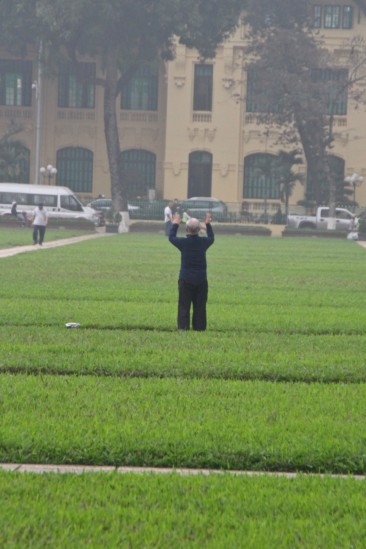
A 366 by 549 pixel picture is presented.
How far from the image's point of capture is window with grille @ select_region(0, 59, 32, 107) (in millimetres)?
76000

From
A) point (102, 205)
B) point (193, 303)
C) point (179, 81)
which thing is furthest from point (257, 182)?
point (193, 303)

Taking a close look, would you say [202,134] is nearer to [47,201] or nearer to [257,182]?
[257,182]

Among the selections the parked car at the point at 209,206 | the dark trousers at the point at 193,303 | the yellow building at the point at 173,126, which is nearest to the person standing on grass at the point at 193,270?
the dark trousers at the point at 193,303

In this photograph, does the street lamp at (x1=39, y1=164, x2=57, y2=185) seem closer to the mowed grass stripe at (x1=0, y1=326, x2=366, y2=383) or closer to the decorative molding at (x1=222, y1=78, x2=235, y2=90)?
the decorative molding at (x1=222, y1=78, x2=235, y2=90)

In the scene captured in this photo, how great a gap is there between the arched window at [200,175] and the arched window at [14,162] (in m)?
10.2

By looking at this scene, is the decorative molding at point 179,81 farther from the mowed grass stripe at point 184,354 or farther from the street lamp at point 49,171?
the mowed grass stripe at point 184,354

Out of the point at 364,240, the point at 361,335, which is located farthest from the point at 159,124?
the point at 361,335

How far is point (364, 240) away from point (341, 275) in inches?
1258

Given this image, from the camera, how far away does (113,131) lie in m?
66.1

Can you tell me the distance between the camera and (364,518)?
22.2ft

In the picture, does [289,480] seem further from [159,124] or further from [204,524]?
[159,124]

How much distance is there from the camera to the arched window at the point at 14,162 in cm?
7281

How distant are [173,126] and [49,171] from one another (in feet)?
27.7

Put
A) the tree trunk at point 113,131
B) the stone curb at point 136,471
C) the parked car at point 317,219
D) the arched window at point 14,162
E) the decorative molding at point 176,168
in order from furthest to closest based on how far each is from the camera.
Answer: the decorative molding at point 176,168, the arched window at point 14,162, the parked car at point 317,219, the tree trunk at point 113,131, the stone curb at point 136,471
